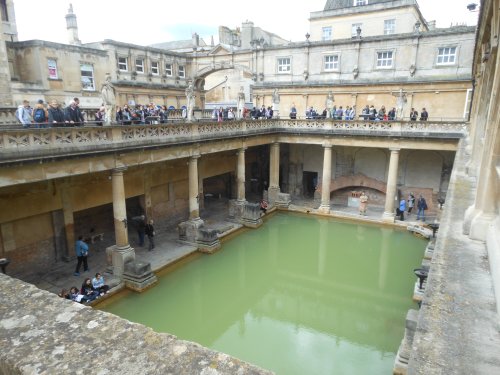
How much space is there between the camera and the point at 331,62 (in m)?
25.4

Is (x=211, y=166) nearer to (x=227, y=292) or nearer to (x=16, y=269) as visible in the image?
(x=227, y=292)

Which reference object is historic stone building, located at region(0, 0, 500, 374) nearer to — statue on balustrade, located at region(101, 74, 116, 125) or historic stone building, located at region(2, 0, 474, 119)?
historic stone building, located at region(2, 0, 474, 119)

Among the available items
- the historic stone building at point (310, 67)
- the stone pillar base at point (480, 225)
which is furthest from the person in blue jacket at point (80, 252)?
the stone pillar base at point (480, 225)

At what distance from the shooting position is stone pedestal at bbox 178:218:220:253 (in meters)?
16.2

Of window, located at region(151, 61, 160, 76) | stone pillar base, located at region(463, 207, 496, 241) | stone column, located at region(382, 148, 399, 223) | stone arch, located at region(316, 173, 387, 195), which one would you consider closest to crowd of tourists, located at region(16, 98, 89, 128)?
stone pillar base, located at region(463, 207, 496, 241)

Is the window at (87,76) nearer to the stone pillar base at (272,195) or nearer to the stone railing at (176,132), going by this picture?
the stone railing at (176,132)

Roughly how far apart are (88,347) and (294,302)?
11436mm

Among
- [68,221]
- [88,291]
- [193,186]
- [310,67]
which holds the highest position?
[310,67]

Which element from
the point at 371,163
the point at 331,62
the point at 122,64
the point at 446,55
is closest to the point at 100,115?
the point at 122,64

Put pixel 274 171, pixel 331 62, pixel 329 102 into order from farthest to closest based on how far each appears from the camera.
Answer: pixel 331 62 < pixel 274 171 < pixel 329 102

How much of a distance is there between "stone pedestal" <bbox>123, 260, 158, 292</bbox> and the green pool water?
0.29 metres

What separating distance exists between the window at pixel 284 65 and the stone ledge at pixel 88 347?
1046 inches

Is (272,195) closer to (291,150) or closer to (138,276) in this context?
(291,150)

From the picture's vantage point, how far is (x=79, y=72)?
2258cm
